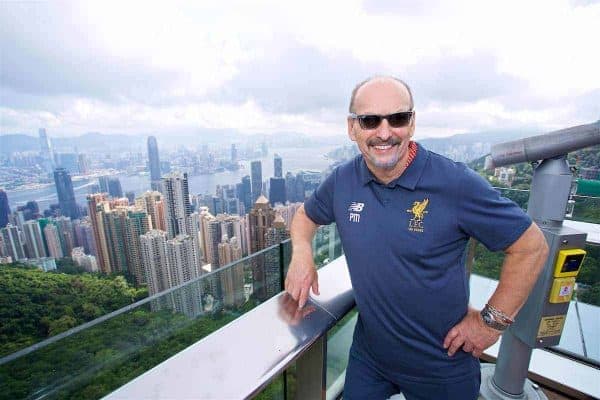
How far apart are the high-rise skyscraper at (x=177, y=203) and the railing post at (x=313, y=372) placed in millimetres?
13033

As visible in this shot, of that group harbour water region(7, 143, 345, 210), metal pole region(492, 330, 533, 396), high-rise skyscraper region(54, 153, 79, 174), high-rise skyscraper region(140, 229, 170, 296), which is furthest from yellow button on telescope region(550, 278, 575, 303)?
high-rise skyscraper region(54, 153, 79, 174)

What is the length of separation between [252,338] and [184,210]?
14462 millimetres

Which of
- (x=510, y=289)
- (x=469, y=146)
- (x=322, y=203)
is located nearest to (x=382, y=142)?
(x=322, y=203)

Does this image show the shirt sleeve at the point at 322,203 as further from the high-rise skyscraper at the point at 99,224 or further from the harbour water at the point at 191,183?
the high-rise skyscraper at the point at 99,224

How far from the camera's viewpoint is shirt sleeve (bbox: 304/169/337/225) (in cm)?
152

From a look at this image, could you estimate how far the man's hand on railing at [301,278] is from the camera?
48.8 inches

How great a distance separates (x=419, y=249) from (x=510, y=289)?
390 mm

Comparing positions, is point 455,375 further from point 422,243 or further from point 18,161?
point 18,161

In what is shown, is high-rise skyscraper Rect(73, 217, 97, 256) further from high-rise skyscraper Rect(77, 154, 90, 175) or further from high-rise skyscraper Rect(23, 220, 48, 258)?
high-rise skyscraper Rect(77, 154, 90, 175)

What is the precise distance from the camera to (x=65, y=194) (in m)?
15.4

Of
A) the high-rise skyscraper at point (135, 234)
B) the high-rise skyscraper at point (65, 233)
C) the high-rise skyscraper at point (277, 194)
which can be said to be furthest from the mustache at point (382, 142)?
the high-rise skyscraper at point (65, 233)

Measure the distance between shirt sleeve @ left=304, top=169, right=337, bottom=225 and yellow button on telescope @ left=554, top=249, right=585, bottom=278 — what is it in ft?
4.24

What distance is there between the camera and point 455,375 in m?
1.26

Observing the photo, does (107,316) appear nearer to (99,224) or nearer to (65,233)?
(99,224)
